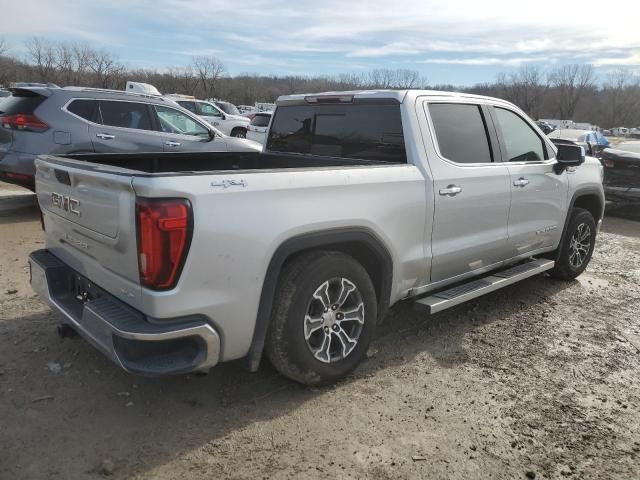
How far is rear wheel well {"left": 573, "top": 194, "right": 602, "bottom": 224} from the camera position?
595cm

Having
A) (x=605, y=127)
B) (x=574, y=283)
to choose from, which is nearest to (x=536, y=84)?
(x=605, y=127)

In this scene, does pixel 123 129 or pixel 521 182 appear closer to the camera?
pixel 521 182

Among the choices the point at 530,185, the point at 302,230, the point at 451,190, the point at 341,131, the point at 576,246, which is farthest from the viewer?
the point at 576,246

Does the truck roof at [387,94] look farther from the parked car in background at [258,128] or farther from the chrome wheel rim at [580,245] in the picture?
the parked car in background at [258,128]

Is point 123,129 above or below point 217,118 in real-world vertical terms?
above

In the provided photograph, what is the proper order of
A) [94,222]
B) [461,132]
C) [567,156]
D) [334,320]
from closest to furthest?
[94,222], [334,320], [461,132], [567,156]

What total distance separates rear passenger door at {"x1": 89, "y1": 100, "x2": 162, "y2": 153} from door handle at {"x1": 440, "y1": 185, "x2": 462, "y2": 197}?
18.7ft

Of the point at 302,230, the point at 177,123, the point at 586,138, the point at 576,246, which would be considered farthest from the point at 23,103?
the point at 586,138

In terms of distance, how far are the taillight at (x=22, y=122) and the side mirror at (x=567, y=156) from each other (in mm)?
6602

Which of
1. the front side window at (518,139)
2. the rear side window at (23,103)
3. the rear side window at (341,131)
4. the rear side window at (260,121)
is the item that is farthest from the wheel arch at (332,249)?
the rear side window at (260,121)

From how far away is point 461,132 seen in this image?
4266 mm

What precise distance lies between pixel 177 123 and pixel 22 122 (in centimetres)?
244

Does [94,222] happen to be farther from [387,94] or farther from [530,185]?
[530,185]

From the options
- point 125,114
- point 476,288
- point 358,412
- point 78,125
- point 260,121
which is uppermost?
point 125,114
